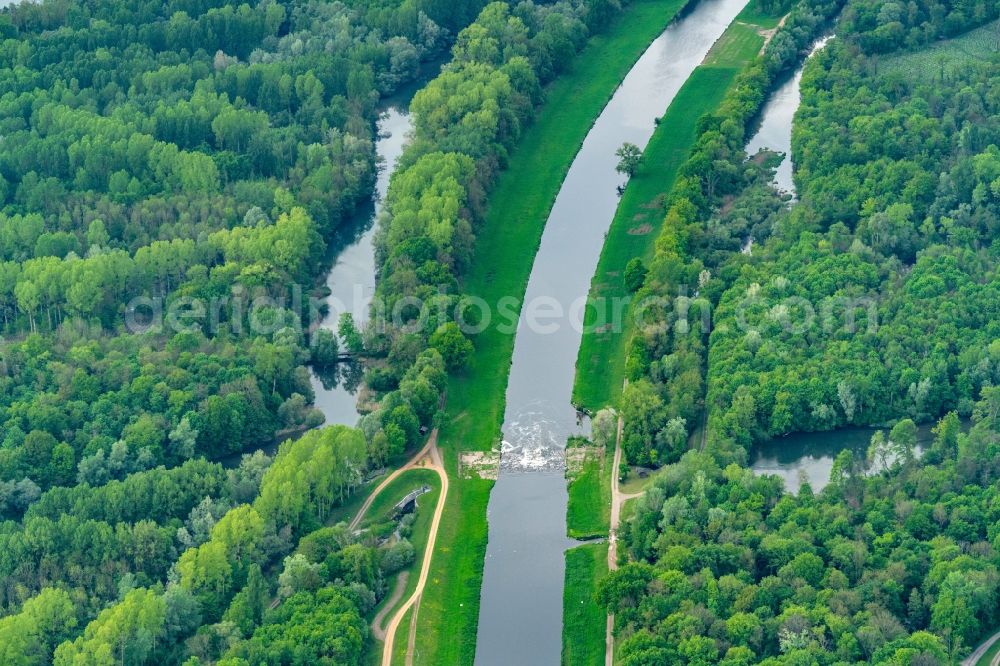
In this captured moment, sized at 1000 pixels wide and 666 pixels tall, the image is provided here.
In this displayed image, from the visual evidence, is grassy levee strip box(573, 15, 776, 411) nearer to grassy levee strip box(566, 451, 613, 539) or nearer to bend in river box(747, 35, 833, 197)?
bend in river box(747, 35, 833, 197)

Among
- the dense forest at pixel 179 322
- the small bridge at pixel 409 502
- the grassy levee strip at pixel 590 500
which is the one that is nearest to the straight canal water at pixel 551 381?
the grassy levee strip at pixel 590 500

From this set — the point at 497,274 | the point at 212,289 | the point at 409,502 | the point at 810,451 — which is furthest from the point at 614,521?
the point at 212,289

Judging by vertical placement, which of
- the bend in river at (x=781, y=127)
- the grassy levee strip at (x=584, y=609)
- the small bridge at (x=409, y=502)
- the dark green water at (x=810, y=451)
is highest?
the bend in river at (x=781, y=127)

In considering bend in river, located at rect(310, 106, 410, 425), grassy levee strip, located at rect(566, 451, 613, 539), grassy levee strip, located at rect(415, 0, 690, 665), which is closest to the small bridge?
grassy levee strip, located at rect(415, 0, 690, 665)

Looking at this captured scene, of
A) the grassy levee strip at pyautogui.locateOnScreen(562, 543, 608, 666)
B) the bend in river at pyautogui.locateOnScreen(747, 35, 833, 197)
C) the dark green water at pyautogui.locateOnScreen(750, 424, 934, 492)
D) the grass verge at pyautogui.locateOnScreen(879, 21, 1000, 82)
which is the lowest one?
the grassy levee strip at pyautogui.locateOnScreen(562, 543, 608, 666)

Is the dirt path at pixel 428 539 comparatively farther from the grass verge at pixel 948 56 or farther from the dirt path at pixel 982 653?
the grass verge at pixel 948 56

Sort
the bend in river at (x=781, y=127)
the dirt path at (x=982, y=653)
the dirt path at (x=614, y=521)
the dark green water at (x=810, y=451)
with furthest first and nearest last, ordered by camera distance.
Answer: the bend in river at (x=781, y=127), the dark green water at (x=810, y=451), the dirt path at (x=614, y=521), the dirt path at (x=982, y=653)

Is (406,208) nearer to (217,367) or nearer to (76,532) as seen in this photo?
(217,367)
